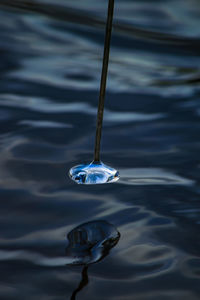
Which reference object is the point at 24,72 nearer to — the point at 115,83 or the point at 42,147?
the point at 115,83

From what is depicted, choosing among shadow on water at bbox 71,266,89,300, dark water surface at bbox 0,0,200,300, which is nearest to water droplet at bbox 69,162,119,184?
dark water surface at bbox 0,0,200,300

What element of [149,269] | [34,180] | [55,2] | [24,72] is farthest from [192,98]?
[55,2]

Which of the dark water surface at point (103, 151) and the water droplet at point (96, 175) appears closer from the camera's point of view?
the dark water surface at point (103, 151)

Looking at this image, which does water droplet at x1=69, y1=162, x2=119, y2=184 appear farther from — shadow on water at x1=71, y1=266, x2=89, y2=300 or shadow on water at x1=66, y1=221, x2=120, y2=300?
shadow on water at x1=71, y1=266, x2=89, y2=300

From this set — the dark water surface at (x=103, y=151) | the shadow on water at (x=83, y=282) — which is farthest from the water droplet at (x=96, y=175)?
the shadow on water at (x=83, y=282)

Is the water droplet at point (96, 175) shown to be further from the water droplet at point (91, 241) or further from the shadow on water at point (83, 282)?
the shadow on water at point (83, 282)

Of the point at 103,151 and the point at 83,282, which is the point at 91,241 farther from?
the point at 103,151

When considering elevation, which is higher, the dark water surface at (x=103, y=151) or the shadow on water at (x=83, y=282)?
the dark water surface at (x=103, y=151)
